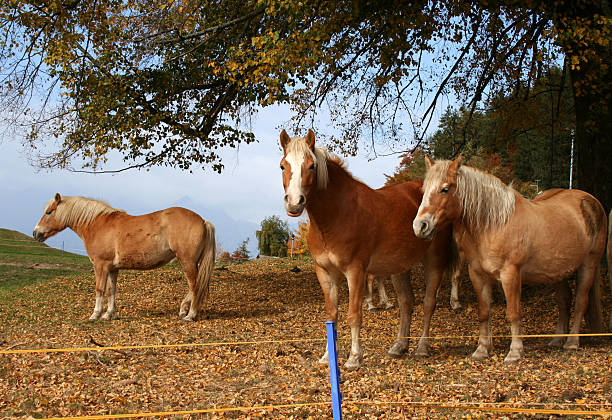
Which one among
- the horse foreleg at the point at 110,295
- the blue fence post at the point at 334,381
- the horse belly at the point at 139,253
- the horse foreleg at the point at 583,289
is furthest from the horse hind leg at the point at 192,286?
the blue fence post at the point at 334,381

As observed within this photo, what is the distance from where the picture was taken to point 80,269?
16438 mm

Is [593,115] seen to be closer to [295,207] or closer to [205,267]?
[295,207]

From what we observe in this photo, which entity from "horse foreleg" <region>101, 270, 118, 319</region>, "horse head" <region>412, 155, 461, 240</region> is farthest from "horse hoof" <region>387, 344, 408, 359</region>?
"horse foreleg" <region>101, 270, 118, 319</region>

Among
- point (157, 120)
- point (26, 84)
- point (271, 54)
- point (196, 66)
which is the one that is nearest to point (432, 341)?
point (271, 54)

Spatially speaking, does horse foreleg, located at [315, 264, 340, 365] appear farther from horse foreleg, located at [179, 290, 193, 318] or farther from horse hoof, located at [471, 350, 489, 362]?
horse foreleg, located at [179, 290, 193, 318]

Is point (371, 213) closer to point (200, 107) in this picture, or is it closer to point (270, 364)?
point (270, 364)

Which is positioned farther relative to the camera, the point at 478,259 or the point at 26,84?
the point at 26,84

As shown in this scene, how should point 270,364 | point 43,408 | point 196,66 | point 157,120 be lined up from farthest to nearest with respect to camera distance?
point 196,66 < point 157,120 < point 270,364 < point 43,408

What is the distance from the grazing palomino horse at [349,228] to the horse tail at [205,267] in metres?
3.28

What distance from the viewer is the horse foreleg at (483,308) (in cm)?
584

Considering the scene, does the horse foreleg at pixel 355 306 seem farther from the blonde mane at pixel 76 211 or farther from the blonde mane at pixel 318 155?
the blonde mane at pixel 76 211

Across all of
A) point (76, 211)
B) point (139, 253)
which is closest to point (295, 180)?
point (139, 253)

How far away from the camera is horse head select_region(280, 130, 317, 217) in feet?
16.3

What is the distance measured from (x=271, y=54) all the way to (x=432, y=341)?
4483 mm
